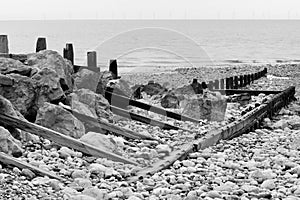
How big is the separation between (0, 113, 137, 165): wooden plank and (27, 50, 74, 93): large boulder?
2417mm

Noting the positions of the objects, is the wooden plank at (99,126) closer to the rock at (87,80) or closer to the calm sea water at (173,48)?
the rock at (87,80)

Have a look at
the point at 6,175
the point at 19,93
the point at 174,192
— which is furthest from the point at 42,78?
the point at 174,192

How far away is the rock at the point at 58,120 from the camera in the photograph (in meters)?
7.44

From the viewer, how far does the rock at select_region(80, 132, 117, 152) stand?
6898mm

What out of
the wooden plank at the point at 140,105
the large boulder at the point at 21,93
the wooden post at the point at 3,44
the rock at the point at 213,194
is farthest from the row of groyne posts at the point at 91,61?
the rock at the point at 213,194

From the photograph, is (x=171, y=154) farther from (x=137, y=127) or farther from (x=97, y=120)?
(x=137, y=127)

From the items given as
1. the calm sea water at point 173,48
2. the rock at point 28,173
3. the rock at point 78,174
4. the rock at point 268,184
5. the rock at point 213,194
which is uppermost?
the rock at point 28,173

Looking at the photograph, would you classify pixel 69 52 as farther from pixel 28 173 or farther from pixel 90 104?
pixel 28 173

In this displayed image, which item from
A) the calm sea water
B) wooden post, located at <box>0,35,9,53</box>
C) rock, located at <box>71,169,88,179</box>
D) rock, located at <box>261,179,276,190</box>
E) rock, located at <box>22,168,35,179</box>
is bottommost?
the calm sea water

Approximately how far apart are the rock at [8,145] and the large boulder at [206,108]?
14.7ft

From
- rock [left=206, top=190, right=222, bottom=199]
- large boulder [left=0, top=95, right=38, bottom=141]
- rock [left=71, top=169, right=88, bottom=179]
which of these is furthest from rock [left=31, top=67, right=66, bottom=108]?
rock [left=206, top=190, right=222, bottom=199]

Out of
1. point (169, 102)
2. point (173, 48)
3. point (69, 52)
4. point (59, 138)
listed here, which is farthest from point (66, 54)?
point (173, 48)

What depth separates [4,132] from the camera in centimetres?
619

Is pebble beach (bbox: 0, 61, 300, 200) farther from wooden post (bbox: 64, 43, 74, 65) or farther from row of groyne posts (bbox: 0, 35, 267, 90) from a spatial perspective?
wooden post (bbox: 64, 43, 74, 65)
